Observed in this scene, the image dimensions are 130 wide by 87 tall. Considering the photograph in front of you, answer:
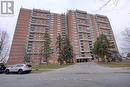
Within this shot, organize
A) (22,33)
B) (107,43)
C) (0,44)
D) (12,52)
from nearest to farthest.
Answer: (0,44), (107,43), (12,52), (22,33)

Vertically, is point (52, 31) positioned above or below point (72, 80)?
above

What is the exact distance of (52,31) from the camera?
10012 centimetres

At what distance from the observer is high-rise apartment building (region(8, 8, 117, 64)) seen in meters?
89.9

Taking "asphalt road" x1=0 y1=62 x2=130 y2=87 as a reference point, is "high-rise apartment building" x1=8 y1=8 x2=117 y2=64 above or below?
above

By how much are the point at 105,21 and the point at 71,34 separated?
31.0 m

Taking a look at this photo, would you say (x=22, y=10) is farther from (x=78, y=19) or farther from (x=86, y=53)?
(x=86, y=53)

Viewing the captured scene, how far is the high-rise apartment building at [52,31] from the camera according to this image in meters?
89.9

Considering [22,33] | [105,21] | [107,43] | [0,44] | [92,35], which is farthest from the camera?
[105,21]

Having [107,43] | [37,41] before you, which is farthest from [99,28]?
[107,43]

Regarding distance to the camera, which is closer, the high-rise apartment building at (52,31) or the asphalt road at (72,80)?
the asphalt road at (72,80)

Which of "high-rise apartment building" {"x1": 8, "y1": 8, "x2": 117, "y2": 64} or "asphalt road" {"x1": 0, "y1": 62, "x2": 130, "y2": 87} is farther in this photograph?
"high-rise apartment building" {"x1": 8, "y1": 8, "x2": 117, "y2": 64}

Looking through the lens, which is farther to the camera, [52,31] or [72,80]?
[52,31]

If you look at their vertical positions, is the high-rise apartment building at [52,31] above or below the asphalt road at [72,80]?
above

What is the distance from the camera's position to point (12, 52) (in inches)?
3469
